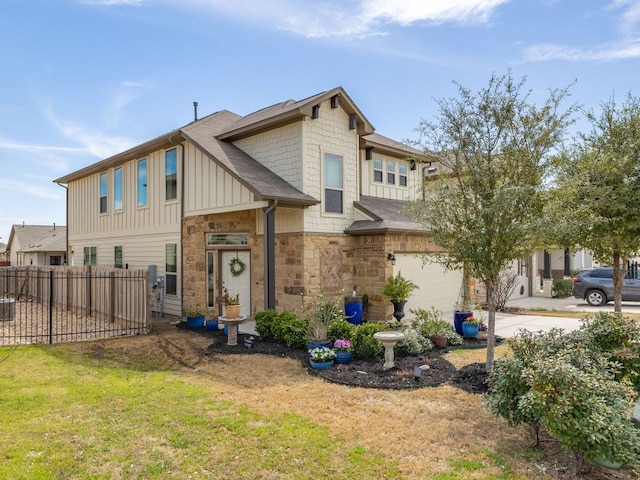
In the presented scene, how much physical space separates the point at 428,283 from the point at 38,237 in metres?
39.5

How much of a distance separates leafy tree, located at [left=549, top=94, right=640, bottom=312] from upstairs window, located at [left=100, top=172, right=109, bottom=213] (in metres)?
16.3

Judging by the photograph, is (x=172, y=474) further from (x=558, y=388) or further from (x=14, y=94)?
(x=14, y=94)

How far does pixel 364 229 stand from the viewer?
1135 centimetres

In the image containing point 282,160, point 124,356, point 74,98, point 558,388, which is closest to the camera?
point 558,388

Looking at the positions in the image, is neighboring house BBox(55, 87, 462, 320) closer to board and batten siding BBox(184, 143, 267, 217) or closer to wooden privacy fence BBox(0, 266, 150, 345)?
board and batten siding BBox(184, 143, 267, 217)

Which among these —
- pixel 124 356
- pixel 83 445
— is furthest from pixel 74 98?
pixel 83 445

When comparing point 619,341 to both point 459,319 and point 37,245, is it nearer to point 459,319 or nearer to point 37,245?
point 459,319

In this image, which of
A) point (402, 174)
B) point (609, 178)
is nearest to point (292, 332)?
point (609, 178)

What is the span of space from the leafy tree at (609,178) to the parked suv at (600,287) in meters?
9.42

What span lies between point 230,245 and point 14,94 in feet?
27.9

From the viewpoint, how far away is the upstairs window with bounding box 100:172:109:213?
669 inches

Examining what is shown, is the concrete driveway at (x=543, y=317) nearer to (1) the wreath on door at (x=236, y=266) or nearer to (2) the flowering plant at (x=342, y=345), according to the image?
(2) the flowering plant at (x=342, y=345)

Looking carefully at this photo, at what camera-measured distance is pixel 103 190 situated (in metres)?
17.2

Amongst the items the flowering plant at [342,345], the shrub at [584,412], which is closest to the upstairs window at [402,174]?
the flowering plant at [342,345]
